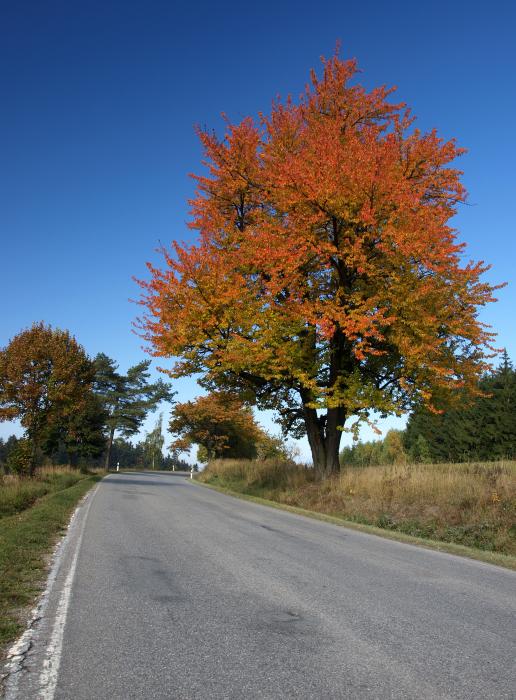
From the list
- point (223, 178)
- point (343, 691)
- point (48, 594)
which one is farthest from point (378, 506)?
point (223, 178)

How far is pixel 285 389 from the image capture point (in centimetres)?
1916

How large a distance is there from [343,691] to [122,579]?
3.71 metres

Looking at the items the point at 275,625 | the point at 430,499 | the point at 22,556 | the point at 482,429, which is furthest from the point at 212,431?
the point at 275,625

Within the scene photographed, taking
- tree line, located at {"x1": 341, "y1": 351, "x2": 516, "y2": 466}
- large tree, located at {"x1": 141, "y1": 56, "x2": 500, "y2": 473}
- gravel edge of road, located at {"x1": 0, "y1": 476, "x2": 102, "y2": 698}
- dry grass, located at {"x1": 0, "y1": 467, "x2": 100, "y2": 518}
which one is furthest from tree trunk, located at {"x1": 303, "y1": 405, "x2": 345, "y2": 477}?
tree line, located at {"x1": 341, "y1": 351, "x2": 516, "y2": 466}

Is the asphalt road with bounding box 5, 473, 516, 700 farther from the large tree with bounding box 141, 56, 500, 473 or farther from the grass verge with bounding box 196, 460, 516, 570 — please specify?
the large tree with bounding box 141, 56, 500, 473

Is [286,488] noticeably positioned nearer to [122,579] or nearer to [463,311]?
[463,311]

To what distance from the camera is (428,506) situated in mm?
12430

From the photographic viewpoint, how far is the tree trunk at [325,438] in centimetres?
1761

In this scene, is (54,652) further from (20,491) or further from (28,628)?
(20,491)

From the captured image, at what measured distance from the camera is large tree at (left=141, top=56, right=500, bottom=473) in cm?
1414

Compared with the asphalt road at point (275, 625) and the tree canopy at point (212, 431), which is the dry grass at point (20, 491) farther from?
the tree canopy at point (212, 431)

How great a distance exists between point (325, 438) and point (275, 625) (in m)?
14.2

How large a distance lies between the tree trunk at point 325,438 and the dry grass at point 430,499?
685mm

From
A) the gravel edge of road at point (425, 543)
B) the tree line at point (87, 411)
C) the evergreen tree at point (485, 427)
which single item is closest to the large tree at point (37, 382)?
the tree line at point (87, 411)
